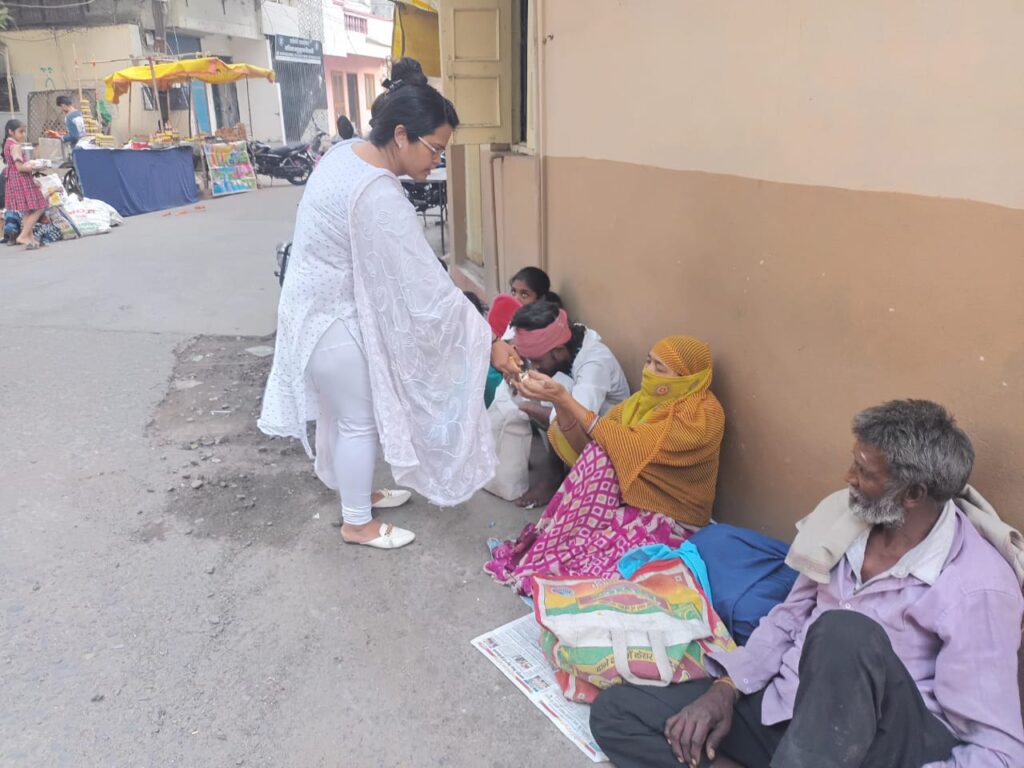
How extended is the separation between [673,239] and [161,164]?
1233 cm

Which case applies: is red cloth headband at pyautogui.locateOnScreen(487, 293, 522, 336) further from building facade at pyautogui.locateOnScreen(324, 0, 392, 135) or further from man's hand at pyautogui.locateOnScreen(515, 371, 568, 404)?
building facade at pyautogui.locateOnScreen(324, 0, 392, 135)

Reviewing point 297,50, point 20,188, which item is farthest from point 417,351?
point 297,50

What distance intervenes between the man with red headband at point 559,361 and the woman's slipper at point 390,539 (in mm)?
552

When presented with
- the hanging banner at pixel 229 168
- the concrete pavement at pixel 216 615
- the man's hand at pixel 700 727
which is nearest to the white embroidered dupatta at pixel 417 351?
the concrete pavement at pixel 216 615

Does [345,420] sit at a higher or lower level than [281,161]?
lower

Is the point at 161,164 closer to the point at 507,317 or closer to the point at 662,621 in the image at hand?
the point at 507,317

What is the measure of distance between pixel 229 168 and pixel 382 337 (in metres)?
14.3

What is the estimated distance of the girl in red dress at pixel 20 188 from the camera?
8914 millimetres

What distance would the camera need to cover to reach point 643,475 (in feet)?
8.84

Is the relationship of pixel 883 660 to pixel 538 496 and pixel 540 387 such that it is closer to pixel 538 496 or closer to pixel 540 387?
pixel 540 387

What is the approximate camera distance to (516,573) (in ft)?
9.12

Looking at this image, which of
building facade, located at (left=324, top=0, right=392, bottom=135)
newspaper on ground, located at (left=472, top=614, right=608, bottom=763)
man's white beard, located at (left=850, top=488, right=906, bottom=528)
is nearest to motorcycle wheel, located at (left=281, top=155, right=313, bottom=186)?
building facade, located at (left=324, top=0, right=392, bottom=135)

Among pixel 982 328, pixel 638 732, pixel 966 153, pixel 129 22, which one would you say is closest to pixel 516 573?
pixel 638 732

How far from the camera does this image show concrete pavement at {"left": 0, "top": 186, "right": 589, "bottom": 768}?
2.11 metres
